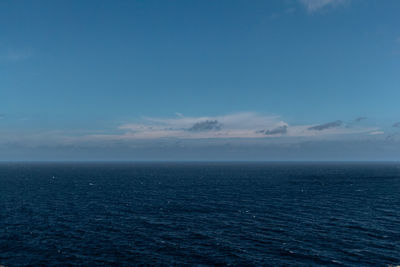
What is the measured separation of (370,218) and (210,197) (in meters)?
63.6

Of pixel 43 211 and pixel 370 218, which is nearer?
pixel 370 218

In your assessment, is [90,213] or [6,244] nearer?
[6,244]

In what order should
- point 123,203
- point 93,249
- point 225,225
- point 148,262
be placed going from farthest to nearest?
point 123,203, point 225,225, point 93,249, point 148,262

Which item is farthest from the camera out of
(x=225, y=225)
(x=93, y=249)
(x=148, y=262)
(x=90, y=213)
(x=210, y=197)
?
(x=210, y=197)

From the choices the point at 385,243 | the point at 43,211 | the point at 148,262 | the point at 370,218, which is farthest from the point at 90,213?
the point at 370,218

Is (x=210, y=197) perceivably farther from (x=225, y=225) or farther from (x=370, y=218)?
(x=370, y=218)

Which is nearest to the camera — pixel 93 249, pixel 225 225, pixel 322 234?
pixel 93 249

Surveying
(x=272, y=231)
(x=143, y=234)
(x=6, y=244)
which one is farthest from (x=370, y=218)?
(x=6, y=244)

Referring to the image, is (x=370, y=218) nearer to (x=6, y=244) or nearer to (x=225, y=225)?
(x=225, y=225)

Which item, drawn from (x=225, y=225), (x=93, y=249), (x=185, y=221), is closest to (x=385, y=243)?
(x=225, y=225)

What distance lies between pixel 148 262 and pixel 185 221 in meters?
28.3

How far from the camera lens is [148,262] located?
51.6 metres

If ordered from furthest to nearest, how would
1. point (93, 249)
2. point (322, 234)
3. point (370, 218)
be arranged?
1. point (370, 218)
2. point (322, 234)
3. point (93, 249)

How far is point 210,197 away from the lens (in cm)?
12194
